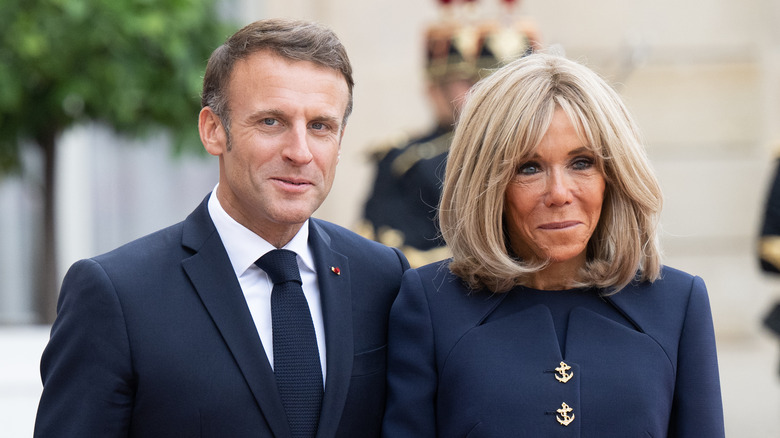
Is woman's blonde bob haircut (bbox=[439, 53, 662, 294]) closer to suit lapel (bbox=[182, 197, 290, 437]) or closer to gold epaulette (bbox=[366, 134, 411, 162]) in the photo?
suit lapel (bbox=[182, 197, 290, 437])

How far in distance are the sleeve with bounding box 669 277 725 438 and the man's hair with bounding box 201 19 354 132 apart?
1087mm

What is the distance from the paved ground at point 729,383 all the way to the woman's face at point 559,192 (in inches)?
107

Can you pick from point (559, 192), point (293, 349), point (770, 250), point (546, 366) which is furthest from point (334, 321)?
point (770, 250)

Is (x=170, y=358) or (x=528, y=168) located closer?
Answer: (x=170, y=358)

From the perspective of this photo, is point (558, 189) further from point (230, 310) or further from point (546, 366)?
point (230, 310)

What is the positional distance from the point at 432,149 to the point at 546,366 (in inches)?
114

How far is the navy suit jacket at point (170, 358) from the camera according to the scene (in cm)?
262

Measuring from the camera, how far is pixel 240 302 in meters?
Result: 2.77

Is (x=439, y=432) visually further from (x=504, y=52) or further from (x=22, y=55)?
(x=22, y=55)

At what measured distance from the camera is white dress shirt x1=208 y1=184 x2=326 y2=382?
282cm

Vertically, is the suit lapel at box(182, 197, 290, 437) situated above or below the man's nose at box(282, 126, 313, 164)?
below

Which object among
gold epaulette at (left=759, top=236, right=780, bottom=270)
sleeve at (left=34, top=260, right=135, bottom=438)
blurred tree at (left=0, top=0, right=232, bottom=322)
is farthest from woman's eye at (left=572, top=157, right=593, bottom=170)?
blurred tree at (left=0, top=0, right=232, bottom=322)

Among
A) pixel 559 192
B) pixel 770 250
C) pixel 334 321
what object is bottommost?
pixel 334 321

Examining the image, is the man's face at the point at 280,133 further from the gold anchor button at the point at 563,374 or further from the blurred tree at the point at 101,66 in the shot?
the blurred tree at the point at 101,66
